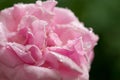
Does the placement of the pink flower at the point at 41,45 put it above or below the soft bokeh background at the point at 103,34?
above

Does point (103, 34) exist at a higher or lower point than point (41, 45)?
lower

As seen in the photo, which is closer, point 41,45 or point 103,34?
point 41,45

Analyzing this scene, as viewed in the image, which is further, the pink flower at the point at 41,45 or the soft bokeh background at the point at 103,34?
the soft bokeh background at the point at 103,34

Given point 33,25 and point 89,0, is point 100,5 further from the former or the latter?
point 33,25

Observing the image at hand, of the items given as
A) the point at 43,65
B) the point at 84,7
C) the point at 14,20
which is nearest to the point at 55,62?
the point at 43,65

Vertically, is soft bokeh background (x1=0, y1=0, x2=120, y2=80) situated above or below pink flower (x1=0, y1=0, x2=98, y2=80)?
below
